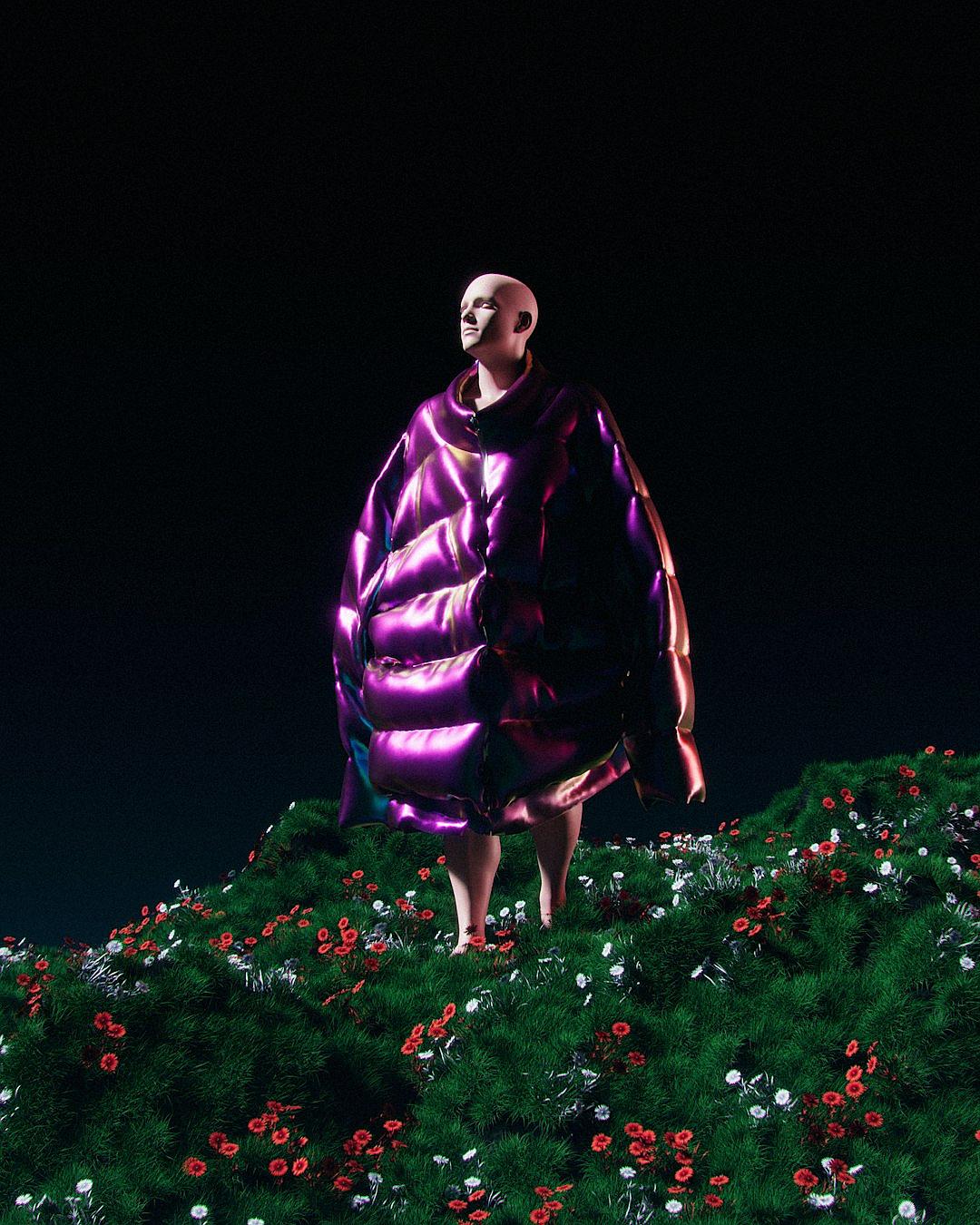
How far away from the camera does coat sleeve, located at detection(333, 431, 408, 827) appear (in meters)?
5.01

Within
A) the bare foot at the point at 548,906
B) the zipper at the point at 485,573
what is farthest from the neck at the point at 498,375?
the bare foot at the point at 548,906

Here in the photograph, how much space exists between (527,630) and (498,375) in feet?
3.33

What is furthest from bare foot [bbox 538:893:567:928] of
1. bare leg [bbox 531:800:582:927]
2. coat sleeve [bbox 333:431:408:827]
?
coat sleeve [bbox 333:431:408:827]

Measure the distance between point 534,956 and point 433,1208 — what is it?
1.25m

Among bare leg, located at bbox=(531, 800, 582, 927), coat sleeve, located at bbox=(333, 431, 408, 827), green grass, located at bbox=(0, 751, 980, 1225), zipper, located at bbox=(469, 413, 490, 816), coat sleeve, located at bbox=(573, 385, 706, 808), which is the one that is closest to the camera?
green grass, located at bbox=(0, 751, 980, 1225)

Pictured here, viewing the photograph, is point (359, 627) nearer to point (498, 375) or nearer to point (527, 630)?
point (527, 630)

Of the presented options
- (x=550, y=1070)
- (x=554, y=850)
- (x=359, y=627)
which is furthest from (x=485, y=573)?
(x=550, y=1070)

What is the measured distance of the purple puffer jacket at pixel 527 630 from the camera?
4.39 m

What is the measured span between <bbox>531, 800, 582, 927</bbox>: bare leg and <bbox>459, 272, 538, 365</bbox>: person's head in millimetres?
1736

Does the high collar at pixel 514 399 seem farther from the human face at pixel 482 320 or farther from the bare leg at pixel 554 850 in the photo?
the bare leg at pixel 554 850

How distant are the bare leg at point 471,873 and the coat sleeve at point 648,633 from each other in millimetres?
643

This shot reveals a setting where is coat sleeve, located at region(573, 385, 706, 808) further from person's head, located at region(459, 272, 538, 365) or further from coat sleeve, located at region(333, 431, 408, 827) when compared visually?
coat sleeve, located at region(333, 431, 408, 827)

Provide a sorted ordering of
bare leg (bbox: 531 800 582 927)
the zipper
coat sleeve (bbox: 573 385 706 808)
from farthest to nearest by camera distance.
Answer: bare leg (bbox: 531 800 582 927) < coat sleeve (bbox: 573 385 706 808) < the zipper

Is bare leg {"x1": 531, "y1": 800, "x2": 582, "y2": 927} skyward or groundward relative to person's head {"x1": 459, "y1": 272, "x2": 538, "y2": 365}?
groundward
